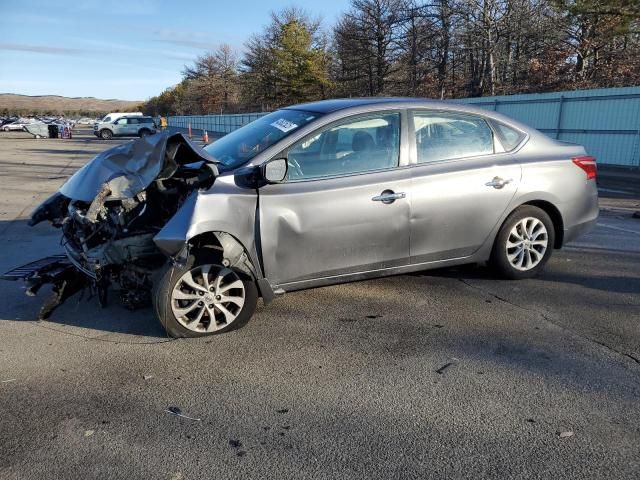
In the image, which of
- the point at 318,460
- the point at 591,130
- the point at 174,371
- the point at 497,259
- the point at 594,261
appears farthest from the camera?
the point at 591,130

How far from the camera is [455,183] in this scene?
4.61m

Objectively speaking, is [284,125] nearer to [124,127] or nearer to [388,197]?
[388,197]

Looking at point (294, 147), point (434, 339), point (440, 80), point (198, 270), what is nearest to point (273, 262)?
point (198, 270)

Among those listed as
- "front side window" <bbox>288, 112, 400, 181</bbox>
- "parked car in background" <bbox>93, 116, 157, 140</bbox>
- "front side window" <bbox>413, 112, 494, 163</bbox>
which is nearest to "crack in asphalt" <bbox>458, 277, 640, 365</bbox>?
"front side window" <bbox>413, 112, 494, 163</bbox>

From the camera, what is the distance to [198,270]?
12.8ft

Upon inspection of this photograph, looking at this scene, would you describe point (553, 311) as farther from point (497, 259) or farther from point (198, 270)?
point (198, 270)

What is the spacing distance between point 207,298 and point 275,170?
42.6 inches

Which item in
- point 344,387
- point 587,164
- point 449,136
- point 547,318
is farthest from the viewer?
point 587,164

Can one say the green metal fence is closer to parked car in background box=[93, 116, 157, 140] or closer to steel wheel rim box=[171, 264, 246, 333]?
steel wheel rim box=[171, 264, 246, 333]

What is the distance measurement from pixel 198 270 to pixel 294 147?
1.22 m

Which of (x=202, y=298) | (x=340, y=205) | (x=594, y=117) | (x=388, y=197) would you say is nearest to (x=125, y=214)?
(x=202, y=298)

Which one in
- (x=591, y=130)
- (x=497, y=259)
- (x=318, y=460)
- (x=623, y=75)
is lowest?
(x=318, y=460)

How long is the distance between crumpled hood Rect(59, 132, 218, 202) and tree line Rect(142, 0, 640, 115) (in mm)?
19162

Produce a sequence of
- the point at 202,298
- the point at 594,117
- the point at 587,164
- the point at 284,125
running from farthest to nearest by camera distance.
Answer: the point at 594,117 < the point at 587,164 < the point at 284,125 < the point at 202,298
